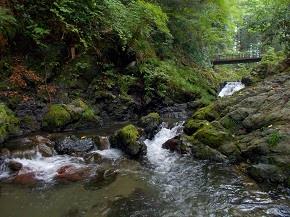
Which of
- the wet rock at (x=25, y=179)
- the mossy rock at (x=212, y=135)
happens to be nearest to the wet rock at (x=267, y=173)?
the mossy rock at (x=212, y=135)

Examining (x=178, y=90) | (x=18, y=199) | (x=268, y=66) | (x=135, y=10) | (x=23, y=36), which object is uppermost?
(x=135, y=10)

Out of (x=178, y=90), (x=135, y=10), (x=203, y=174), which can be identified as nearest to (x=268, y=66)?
(x=178, y=90)

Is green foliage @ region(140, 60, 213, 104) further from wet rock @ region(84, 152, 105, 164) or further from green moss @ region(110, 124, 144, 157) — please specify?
wet rock @ region(84, 152, 105, 164)

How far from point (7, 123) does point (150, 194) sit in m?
6.02

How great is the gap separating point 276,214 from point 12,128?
27.9 feet

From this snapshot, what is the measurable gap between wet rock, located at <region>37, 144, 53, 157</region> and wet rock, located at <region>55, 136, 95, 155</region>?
238 millimetres

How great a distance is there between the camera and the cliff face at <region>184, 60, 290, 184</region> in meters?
7.64

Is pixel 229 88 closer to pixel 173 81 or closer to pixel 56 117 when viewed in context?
pixel 173 81

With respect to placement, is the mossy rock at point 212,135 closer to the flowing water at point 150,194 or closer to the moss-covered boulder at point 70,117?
the flowing water at point 150,194

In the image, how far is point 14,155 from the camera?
29.8 feet

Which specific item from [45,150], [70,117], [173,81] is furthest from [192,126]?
[173,81]

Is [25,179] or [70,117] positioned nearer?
[25,179]

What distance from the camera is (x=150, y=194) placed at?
278 inches

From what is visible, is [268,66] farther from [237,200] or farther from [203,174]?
[237,200]
